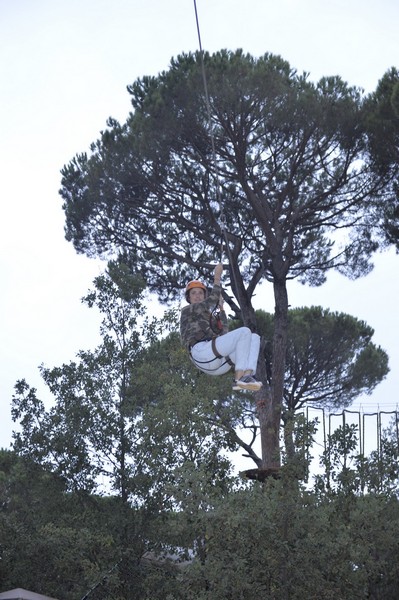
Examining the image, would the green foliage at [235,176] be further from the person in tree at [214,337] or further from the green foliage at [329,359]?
the person in tree at [214,337]

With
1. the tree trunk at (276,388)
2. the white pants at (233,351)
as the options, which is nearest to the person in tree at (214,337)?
the white pants at (233,351)

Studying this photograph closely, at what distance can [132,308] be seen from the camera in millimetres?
22516

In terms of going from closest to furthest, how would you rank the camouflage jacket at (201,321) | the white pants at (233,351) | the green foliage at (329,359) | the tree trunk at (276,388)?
1. the white pants at (233,351)
2. the camouflage jacket at (201,321)
3. the tree trunk at (276,388)
4. the green foliage at (329,359)

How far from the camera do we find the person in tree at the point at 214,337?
10.8 meters

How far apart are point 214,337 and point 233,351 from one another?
388mm

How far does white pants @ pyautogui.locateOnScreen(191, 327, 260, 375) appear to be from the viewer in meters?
10.8

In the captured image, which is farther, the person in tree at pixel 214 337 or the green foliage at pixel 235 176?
the green foliage at pixel 235 176

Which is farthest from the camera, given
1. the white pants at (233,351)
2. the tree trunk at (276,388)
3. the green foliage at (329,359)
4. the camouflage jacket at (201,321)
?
the green foliage at (329,359)

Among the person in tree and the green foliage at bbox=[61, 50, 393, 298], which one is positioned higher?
the green foliage at bbox=[61, 50, 393, 298]

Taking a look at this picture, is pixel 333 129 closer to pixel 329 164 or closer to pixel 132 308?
pixel 329 164

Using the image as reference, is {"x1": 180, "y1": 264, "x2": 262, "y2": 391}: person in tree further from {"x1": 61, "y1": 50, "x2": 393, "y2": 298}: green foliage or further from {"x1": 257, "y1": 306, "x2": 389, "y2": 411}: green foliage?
{"x1": 257, "y1": 306, "x2": 389, "y2": 411}: green foliage

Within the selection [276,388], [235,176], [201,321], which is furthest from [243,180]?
[201,321]

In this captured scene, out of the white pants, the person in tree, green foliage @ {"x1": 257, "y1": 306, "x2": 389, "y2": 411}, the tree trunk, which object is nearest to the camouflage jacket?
the person in tree

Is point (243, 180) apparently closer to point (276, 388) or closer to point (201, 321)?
point (276, 388)
